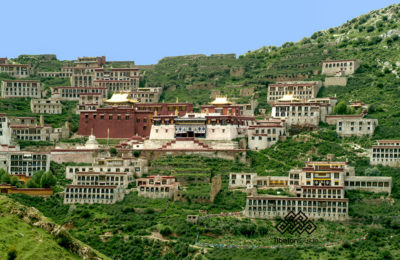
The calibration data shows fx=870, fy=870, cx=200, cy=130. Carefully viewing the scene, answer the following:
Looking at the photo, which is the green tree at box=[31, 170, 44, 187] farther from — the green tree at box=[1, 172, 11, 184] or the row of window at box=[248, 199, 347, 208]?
the row of window at box=[248, 199, 347, 208]

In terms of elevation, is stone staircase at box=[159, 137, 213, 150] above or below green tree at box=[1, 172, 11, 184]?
above

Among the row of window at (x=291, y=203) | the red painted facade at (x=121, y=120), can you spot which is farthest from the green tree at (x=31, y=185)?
the row of window at (x=291, y=203)

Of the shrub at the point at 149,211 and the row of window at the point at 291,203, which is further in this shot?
the shrub at the point at 149,211

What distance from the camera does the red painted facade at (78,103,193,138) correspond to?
4419 inches

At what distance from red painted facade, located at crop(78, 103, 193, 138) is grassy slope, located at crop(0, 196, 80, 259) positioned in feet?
191

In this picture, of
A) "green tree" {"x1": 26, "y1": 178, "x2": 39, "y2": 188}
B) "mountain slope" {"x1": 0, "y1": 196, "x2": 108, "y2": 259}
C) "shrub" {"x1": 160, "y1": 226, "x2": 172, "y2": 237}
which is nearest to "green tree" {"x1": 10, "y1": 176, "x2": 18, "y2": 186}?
"green tree" {"x1": 26, "y1": 178, "x2": 39, "y2": 188}

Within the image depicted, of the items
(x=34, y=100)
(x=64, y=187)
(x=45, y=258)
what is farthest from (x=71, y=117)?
(x=45, y=258)

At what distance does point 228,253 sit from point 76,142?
37.4 metres
